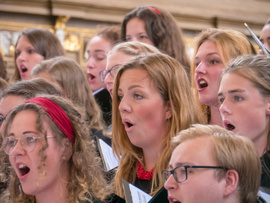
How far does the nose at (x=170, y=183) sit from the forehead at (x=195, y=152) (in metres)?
0.05

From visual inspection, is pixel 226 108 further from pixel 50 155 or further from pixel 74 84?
pixel 74 84

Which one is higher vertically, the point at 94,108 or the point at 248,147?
the point at 248,147

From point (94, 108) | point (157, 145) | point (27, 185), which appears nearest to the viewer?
point (27, 185)

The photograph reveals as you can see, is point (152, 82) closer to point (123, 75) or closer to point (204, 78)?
point (123, 75)

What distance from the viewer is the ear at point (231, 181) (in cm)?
170

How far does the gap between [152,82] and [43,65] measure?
47.6 inches

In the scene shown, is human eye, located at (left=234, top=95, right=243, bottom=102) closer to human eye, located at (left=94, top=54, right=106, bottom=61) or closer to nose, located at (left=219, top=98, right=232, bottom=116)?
nose, located at (left=219, top=98, right=232, bottom=116)

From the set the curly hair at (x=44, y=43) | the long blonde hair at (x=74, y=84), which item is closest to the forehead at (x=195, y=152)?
the long blonde hair at (x=74, y=84)

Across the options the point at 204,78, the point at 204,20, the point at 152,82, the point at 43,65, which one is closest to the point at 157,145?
the point at 152,82

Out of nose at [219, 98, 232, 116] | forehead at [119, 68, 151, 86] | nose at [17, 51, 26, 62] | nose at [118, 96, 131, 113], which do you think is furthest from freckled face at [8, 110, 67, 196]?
nose at [17, 51, 26, 62]

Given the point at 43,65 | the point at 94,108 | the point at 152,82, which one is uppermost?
the point at 152,82

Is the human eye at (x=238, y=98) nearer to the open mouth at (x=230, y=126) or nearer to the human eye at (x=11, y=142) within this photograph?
the open mouth at (x=230, y=126)

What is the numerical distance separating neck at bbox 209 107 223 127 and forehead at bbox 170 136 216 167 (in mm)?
897

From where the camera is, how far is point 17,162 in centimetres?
219
